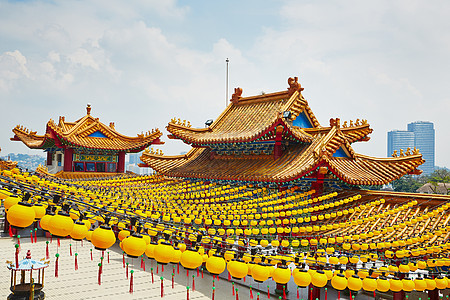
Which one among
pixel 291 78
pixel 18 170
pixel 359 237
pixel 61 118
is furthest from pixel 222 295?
pixel 61 118

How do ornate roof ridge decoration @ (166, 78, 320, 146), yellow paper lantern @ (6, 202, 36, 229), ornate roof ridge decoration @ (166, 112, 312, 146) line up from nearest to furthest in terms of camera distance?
yellow paper lantern @ (6, 202, 36, 229) < ornate roof ridge decoration @ (166, 112, 312, 146) < ornate roof ridge decoration @ (166, 78, 320, 146)

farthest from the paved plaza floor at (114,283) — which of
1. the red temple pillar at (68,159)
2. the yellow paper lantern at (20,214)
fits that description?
the yellow paper lantern at (20,214)

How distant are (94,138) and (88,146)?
5.77 feet

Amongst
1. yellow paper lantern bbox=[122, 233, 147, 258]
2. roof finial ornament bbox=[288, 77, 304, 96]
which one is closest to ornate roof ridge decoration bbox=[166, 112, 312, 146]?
roof finial ornament bbox=[288, 77, 304, 96]

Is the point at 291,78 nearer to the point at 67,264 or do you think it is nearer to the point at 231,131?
the point at 231,131

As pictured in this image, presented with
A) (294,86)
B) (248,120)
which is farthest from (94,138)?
(294,86)

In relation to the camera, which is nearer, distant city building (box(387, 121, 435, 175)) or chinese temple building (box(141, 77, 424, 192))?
chinese temple building (box(141, 77, 424, 192))

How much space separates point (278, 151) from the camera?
48.8 feet

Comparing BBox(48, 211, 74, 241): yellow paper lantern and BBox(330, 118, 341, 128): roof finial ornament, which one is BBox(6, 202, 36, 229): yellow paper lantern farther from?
BBox(330, 118, 341, 128): roof finial ornament

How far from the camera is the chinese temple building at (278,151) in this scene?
1270 cm

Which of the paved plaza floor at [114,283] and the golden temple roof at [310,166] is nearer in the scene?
the golden temple roof at [310,166]

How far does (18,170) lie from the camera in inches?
396

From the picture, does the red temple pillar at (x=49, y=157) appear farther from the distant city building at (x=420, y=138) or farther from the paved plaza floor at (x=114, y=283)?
the distant city building at (x=420, y=138)

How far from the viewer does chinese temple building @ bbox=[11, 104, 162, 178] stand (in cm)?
2406
